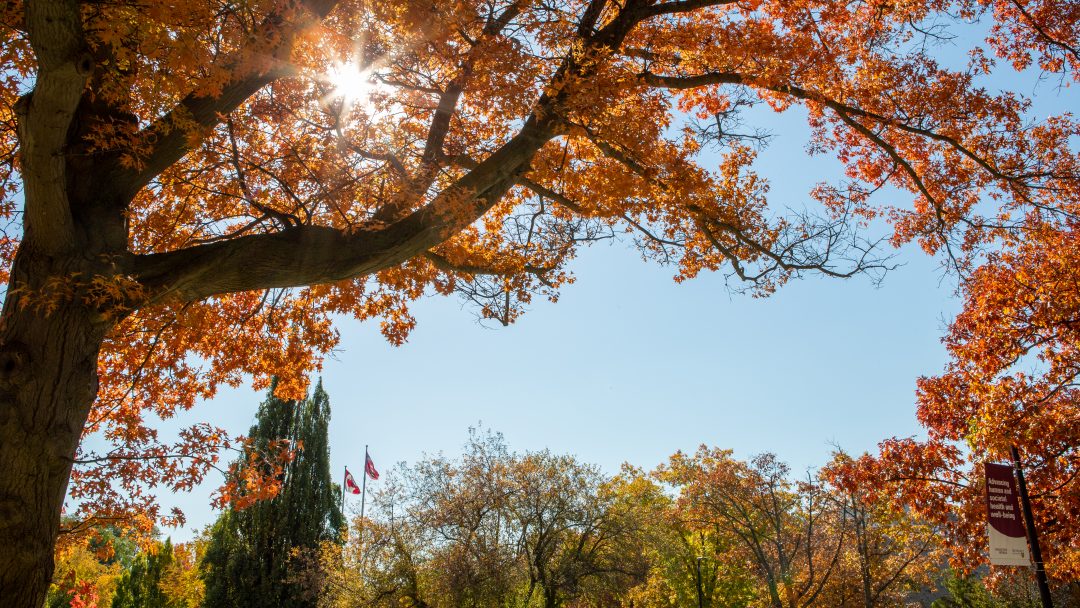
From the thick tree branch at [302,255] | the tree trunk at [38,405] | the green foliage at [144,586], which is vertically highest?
the thick tree branch at [302,255]

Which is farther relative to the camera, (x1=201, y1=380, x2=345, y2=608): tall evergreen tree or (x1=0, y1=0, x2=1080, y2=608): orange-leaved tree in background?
(x1=201, y1=380, x2=345, y2=608): tall evergreen tree

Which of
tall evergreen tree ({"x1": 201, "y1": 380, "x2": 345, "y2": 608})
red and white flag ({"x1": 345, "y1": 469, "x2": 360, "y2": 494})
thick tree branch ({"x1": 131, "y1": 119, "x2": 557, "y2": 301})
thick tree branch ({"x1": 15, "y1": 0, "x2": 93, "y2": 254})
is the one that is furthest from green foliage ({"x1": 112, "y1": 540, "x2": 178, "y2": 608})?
thick tree branch ({"x1": 15, "y1": 0, "x2": 93, "y2": 254})

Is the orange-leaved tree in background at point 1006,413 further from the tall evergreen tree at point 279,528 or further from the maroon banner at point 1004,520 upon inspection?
the tall evergreen tree at point 279,528

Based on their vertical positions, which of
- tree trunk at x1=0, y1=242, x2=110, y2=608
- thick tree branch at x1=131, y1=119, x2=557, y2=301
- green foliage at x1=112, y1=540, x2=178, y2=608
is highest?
thick tree branch at x1=131, y1=119, x2=557, y2=301

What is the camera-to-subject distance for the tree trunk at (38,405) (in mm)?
3969

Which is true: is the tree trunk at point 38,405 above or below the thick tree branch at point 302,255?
below

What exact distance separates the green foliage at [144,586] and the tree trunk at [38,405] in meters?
24.1

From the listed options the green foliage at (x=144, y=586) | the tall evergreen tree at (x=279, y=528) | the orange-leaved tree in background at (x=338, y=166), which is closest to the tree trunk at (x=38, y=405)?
the orange-leaved tree in background at (x=338, y=166)

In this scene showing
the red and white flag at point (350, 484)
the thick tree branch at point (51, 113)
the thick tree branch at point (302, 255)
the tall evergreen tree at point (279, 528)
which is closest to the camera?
the thick tree branch at point (51, 113)

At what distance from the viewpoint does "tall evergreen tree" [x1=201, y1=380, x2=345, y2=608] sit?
79.8 feet

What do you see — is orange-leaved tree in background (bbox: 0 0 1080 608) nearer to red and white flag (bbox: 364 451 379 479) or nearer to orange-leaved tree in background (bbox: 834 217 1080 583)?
orange-leaved tree in background (bbox: 834 217 1080 583)

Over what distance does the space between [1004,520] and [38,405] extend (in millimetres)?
8587

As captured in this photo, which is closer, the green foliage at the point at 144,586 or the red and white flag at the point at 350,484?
the green foliage at the point at 144,586

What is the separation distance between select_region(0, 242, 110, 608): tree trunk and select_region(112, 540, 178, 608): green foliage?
24.1 meters
